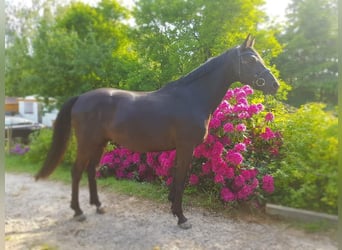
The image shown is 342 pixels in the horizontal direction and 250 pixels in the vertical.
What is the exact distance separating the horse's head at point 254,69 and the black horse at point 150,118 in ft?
0.25

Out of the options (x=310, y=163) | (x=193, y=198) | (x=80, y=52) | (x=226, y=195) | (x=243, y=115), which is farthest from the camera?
(x=80, y=52)

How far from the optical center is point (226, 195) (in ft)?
9.08

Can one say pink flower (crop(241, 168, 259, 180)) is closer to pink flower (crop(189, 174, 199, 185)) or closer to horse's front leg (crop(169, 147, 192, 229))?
pink flower (crop(189, 174, 199, 185))

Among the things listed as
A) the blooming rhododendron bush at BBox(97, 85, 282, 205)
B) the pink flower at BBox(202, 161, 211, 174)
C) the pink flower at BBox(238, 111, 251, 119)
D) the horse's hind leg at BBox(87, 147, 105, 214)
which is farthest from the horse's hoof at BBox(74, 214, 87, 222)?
the pink flower at BBox(238, 111, 251, 119)

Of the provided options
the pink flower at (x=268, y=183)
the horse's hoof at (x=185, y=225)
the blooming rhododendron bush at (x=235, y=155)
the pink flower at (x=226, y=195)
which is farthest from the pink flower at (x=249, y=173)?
the horse's hoof at (x=185, y=225)

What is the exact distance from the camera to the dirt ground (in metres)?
2.15

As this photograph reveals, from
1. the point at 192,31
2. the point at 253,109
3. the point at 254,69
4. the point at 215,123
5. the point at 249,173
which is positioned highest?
the point at 192,31

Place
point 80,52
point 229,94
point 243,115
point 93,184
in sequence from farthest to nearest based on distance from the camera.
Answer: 1. point 80,52
2. point 229,94
3. point 243,115
4. point 93,184

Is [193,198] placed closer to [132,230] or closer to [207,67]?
[132,230]

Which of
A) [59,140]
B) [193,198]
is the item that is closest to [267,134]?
[193,198]

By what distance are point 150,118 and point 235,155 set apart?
36.2 inches

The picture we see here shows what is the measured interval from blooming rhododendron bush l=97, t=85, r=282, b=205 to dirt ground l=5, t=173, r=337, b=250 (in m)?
0.36

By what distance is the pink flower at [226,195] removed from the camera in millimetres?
2753

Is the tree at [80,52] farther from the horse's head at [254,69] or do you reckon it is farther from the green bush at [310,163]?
the green bush at [310,163]
